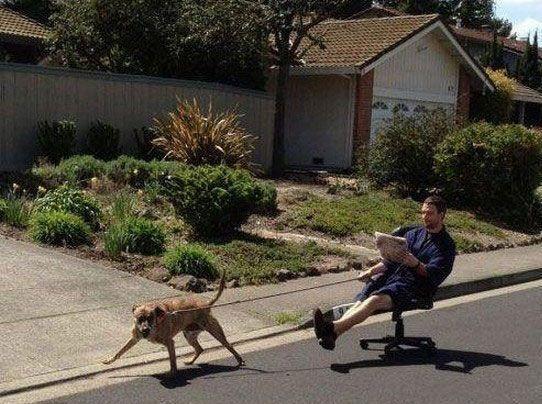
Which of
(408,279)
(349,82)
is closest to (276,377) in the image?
(408,279)

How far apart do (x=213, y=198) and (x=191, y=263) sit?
1.82 meters

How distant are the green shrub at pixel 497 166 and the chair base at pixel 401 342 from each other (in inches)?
364

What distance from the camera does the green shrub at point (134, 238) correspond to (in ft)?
34.4

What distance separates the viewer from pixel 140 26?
830 inches

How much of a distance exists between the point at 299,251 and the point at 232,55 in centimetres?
1030

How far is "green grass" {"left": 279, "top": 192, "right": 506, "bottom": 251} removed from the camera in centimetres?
1355

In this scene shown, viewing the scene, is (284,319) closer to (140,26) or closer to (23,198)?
(23,198)

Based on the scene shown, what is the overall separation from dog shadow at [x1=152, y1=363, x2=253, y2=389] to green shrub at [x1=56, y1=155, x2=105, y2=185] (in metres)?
7.60

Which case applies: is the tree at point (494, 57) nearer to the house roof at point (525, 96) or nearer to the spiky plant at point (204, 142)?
the house roof at point (525, 96)

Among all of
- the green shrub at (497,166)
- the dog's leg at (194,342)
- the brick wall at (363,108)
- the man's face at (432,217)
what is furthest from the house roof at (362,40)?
the dog's leg at (194,342)

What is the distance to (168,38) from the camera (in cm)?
2100

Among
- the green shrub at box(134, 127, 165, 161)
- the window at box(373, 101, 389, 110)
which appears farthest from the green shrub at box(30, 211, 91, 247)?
the window at box(373, 101, 389, 110)

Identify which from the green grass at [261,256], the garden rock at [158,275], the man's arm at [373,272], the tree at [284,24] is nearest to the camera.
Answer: the man's arm at [373,272]

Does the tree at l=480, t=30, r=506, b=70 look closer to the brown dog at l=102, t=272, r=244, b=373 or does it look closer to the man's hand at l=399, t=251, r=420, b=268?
the man's hand at l=399, t=251, r=420, b=268
